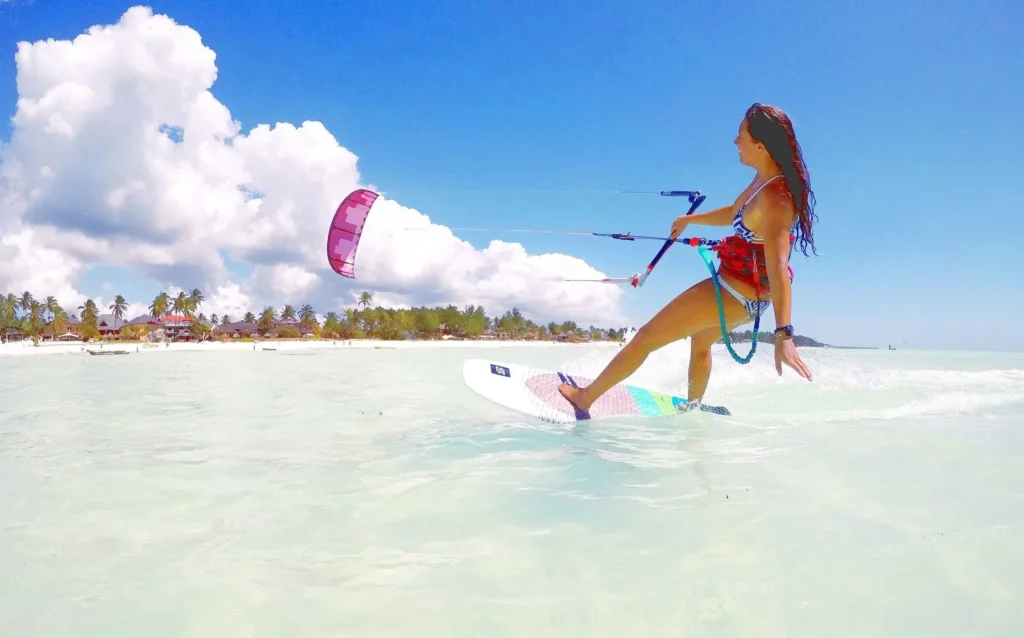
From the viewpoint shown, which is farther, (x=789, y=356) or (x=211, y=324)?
(x=211, y=324)

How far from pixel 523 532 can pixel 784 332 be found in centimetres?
193

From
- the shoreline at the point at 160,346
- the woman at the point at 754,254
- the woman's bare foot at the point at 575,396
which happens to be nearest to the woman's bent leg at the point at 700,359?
the woman at the point at 754,254

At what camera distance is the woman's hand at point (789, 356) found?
3182mm

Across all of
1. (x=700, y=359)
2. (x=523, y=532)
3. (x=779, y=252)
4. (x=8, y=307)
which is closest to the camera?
(x=523, y=532)

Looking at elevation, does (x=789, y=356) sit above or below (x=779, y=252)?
below

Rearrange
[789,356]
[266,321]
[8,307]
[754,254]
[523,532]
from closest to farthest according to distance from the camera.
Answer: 1. [523,532]
2. [789,356]
3. [754,254]
4. [8,307]
5. [266,321]

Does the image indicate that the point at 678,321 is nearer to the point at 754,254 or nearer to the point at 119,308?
the point at 754,254

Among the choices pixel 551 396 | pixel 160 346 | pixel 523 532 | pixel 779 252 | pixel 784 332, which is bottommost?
pixel 160 346

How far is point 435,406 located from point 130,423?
3277mm

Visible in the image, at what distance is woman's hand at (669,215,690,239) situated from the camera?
4.56m

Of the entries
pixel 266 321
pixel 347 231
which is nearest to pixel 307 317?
pixel 266 321

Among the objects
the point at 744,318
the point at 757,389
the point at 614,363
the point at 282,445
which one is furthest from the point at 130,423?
the point at 757,389

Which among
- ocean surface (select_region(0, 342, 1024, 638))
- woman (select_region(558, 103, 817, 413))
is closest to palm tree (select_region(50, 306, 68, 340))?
ocean surface (select_region(0, 342, 1024, 638))

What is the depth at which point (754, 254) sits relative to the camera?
4.01 metres
